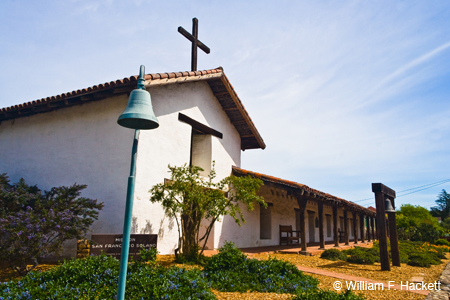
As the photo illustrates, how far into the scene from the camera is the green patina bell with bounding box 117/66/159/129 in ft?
10.6

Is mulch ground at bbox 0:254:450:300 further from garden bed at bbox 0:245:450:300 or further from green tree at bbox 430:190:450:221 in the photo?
green tree at bbox 430:190:450:221

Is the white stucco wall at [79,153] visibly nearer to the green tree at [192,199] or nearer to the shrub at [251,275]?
the green tree at [192,199]

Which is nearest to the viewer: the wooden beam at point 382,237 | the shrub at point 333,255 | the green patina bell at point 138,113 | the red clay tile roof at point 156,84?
the green patina bell at point 138,113

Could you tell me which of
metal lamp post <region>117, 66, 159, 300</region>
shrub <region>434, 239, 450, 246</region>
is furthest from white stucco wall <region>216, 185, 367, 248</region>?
shrub <region>434, 239, 450, 246</region>

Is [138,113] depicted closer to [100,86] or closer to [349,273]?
[100,86]

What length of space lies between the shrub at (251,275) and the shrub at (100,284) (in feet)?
3.00

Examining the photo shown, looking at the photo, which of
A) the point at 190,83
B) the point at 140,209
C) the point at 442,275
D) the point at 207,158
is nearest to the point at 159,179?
the point at 140,209

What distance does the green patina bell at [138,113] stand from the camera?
10.6 feet

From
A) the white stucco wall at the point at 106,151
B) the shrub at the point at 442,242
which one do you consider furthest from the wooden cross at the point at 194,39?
the shrub at the point at 442,242

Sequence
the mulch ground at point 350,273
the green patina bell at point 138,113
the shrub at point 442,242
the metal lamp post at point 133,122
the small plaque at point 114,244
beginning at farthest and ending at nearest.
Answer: the shrub at point 442,242 → the small plaque at point 114,244 → the mulch ground at point 350,273 → the green patina bell at point 138,113 → the metal lamp post at point 133,122

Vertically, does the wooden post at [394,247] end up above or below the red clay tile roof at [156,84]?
below

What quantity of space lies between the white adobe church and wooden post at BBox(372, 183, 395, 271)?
7.25ft

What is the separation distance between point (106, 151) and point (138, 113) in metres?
5.68

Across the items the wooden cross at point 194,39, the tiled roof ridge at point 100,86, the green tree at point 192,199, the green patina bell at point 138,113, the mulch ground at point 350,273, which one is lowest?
the mulch ground at point 350,273
